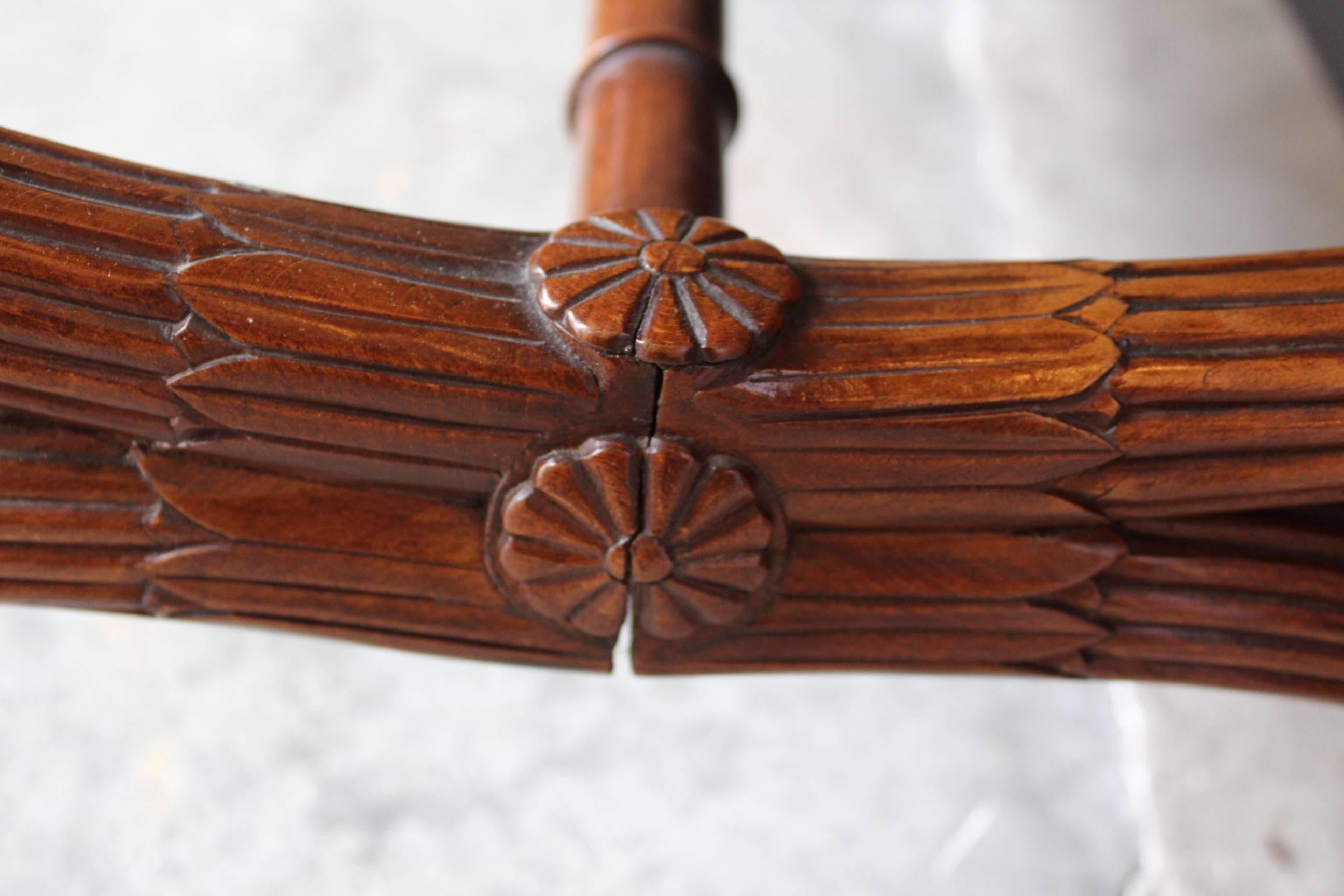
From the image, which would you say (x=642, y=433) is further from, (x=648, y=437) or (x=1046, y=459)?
(x=1046, y=459)

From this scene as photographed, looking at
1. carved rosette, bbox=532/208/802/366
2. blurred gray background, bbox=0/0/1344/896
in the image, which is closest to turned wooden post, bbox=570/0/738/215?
carved rosette, bbox=532/208/802/366

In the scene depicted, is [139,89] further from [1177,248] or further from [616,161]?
[1177,248]

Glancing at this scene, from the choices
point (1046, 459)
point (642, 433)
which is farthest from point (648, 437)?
point (1046, 459)

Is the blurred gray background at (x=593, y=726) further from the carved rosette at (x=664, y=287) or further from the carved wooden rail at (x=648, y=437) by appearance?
the carved rosette at (x=664, y=287)

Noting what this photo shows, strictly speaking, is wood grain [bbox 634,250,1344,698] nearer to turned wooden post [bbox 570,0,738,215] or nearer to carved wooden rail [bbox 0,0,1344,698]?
carved wooden rail [bbox 0,0,1344,698]

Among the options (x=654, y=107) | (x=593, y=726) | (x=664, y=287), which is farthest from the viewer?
(x=593, y=726)

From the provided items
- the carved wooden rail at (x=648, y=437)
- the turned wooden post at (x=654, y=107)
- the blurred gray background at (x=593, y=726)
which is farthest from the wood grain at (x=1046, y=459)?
the blurred gray background at (x=593, y=726)
